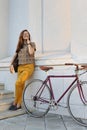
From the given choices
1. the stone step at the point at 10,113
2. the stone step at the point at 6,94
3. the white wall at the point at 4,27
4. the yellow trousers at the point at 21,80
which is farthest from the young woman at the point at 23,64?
the white wall at the point at 4,27

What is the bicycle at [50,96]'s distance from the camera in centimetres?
472

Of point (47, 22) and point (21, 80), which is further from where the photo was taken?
point (47, 22)

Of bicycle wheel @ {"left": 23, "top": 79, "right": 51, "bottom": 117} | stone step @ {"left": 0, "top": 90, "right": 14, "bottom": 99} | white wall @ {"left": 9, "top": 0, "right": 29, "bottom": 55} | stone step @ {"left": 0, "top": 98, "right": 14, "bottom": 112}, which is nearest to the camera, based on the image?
bicycle wheel @ {"left": 23, "top": 79, "right": 51, "bottom": 117}

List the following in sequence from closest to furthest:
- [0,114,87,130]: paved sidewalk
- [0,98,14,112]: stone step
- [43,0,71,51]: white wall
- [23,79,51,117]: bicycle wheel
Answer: [0,114,87,130]: paved sidewalk < [23,79,51,117]: bicycle wheel < [0,98,14,112]: stone step < [43,0,71,51]: white wall

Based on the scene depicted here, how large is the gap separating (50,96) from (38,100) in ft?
1.11

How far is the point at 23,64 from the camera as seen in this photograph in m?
5.77

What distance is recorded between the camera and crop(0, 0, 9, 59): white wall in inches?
287

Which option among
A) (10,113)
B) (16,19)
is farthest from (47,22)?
(10,113)

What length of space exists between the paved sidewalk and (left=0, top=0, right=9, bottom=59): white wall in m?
2.47

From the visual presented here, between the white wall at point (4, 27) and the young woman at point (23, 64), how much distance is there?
58.8 inches

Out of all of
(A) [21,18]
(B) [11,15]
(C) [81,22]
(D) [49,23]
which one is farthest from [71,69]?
(B) [11,15]

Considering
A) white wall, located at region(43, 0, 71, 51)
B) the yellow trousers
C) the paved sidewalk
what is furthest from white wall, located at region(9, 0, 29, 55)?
the paved sidewalk

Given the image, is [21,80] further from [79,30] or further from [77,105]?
[79,30]

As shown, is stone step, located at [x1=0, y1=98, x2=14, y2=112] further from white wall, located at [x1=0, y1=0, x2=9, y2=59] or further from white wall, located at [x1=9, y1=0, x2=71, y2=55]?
white wall, located at [x1=0, y1=0, x2=9, y2=59]
